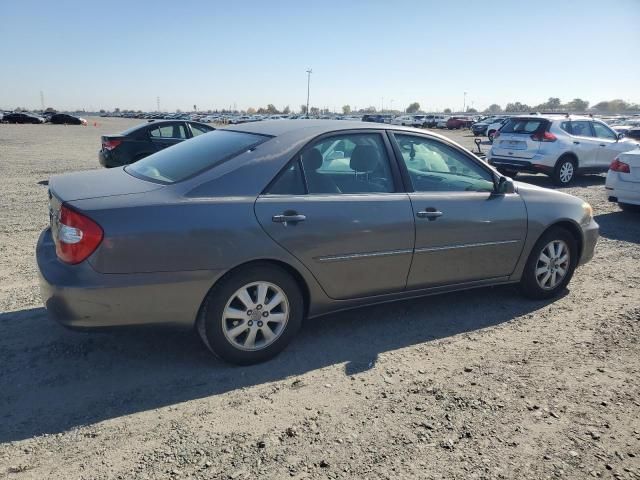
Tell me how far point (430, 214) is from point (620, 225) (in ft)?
19.4

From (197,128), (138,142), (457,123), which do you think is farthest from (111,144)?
(457,123)

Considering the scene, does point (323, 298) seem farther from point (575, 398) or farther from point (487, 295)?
point (487, 295)

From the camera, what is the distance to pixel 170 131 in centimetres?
1193

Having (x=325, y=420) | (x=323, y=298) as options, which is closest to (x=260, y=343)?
(x=323, y=298)

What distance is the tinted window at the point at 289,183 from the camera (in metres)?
3.62

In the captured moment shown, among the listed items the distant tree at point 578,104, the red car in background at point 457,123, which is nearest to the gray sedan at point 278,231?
the red car in background at point 457,123

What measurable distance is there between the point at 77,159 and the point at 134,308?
1524 cm

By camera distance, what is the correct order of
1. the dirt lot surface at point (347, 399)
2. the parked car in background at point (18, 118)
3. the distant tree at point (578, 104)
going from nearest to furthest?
the dirt lot surface at point (347, 399) < the parked car in background at point (18, 118) < the distant tree at point (578, 104)

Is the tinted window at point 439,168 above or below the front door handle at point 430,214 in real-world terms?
above

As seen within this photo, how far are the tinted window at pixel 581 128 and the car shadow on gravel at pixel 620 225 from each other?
153 inches

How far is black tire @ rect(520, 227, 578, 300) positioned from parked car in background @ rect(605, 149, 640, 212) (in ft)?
15.7

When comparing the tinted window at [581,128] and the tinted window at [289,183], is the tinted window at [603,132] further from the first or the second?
the tinted window at [289,183]

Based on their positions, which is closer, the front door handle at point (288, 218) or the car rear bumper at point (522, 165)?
the front door handle at point (288, 218)

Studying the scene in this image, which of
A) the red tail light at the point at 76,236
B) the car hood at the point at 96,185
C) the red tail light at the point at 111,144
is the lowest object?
the red tail light at the point at 76,236
